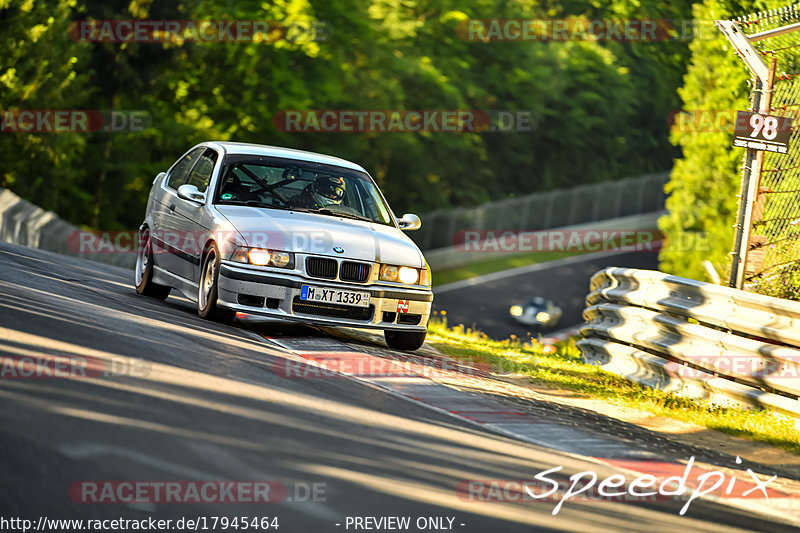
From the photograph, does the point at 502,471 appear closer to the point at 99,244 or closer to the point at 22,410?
the point at 22,410

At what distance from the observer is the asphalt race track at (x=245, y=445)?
4926 mm

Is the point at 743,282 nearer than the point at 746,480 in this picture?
No

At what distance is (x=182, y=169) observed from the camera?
12133 mm

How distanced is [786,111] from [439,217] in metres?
42.4

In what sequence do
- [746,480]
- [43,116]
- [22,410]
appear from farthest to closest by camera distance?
[43,116], [746,480], [22,410]

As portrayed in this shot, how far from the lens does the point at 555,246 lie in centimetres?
5756

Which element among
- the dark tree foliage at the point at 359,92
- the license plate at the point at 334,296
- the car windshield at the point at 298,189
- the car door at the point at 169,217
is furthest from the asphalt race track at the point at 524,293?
the license plate at the point at 334,296

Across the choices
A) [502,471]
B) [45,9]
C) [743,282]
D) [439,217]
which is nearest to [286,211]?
[743,282]

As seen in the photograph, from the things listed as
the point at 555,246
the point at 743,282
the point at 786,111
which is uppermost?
the point at 786,111

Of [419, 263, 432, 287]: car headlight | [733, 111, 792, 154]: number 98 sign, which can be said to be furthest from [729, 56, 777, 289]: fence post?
[419, 263, 432, 287]: car headlight

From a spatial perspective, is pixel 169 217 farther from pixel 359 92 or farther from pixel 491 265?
pixel 491 265

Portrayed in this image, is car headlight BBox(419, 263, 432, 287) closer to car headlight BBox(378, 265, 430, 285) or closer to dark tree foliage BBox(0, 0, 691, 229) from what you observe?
car headlight BBox(378, 265, 430, 285)

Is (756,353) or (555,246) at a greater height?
(756,353)

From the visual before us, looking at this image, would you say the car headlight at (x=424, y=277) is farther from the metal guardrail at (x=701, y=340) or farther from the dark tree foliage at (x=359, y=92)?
the dark tree foliage at (x=359, y=92)
